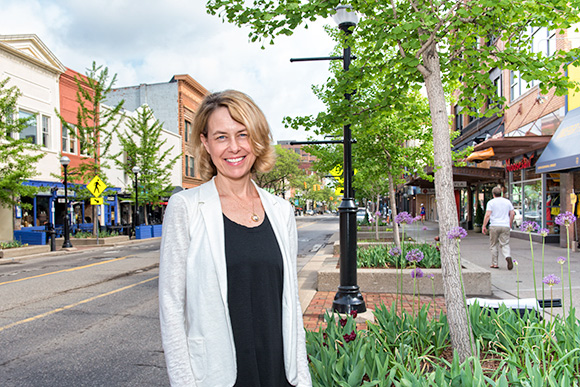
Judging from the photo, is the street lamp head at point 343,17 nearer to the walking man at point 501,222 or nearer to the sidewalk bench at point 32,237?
the walking man at point 501,222

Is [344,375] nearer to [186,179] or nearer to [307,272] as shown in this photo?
[307,272]

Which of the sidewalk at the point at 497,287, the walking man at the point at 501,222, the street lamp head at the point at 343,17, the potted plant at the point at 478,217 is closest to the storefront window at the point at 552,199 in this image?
the sidewalk at the point at 497,287

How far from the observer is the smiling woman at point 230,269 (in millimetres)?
1845

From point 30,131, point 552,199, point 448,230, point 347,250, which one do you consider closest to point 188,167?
point 30,131

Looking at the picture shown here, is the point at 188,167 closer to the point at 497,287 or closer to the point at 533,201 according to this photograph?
the point at 533,201

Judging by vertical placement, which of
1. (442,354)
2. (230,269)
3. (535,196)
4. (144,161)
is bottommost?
(442,354)

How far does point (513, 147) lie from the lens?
17.9 meters

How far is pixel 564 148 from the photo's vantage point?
1368 cm

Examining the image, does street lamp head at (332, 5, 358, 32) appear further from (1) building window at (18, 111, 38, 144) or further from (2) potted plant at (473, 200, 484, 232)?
(1) building window at (18, 111, 38, 144)

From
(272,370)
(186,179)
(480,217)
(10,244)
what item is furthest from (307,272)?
(186,179)

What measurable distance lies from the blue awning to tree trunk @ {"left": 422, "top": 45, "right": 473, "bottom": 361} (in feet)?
35.6

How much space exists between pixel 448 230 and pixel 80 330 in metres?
5.35

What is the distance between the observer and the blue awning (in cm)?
1288

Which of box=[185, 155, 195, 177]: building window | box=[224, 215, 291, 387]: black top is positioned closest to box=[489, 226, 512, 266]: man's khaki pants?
box=[224, 215, 291, 387]: black top
